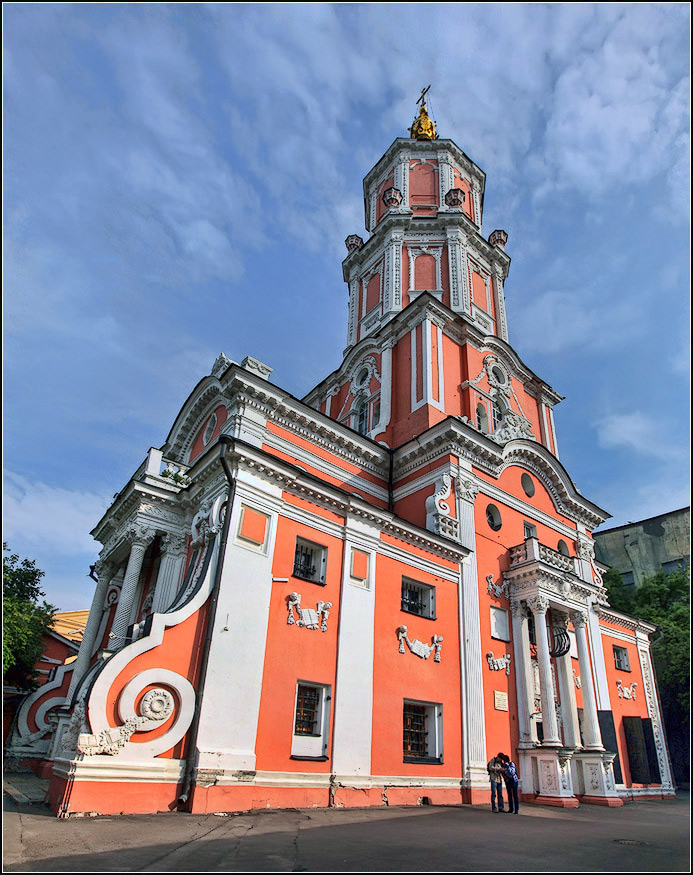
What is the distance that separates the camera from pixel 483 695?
16.4 meters

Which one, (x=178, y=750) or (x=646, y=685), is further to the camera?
(x=646, y=685)

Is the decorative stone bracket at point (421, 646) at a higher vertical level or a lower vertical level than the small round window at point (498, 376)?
lower

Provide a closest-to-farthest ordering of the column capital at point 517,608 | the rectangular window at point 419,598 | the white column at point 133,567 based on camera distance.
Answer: the rectangular window at point 419,598
the white column at point 133,567
the column capital at point 517,608

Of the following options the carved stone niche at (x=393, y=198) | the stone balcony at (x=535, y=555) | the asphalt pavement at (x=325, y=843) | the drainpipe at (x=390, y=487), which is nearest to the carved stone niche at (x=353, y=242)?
the carved stone niche at (x=393, y=198)

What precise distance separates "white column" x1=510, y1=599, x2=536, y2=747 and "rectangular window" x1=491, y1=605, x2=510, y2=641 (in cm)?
29

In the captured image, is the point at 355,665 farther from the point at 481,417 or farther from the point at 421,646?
the point at 481,417

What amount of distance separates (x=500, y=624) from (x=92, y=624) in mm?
13430

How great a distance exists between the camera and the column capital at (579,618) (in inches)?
779

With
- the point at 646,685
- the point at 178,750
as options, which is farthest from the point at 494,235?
the point at 178,750

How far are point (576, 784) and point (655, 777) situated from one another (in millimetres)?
7707

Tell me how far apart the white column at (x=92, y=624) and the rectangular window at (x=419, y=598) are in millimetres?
10135

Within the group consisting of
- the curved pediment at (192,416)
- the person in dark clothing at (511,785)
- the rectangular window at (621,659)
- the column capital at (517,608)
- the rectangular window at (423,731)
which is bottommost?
the person in dark clothing at (511,785)

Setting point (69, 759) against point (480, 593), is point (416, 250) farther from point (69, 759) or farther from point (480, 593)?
point (69, 759)

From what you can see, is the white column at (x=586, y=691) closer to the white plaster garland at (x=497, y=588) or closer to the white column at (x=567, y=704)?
the white column at (x=567, y=704)
